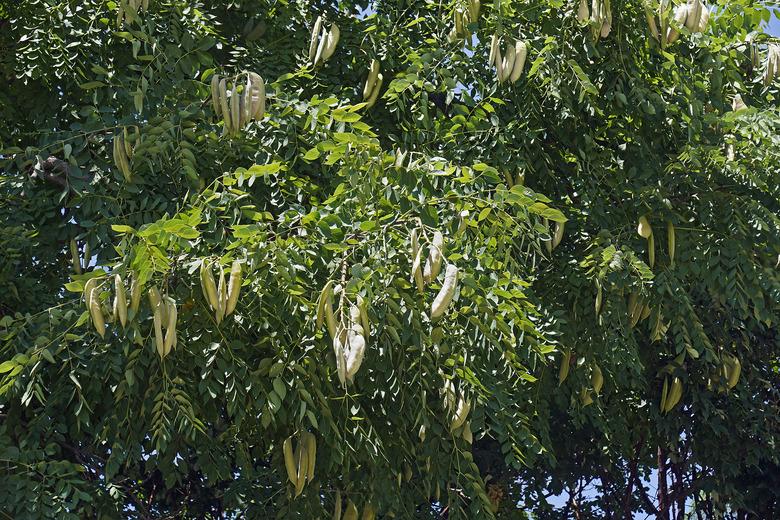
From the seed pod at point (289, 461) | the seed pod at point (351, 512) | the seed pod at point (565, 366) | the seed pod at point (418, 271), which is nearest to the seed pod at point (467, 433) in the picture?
the seed pod at point (351, 512)

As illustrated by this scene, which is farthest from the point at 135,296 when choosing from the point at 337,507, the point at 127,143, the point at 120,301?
the point at 337,507

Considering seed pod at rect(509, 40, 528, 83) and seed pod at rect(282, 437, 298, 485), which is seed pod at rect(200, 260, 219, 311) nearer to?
seed pod at rect(282, 437, 298, 485)

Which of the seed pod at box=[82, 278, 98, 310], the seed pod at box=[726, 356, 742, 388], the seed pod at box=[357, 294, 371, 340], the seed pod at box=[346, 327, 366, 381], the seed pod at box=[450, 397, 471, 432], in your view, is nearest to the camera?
the seed pod at box=[346, 327, 366, 381]

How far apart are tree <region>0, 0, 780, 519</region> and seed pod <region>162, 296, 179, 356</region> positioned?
0.03 metres

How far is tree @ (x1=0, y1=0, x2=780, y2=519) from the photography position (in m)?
4.41

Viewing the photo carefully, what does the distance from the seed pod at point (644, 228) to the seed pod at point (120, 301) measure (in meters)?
2.68

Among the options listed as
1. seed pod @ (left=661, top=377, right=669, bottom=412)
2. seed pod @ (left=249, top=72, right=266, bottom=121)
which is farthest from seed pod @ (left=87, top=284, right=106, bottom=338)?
seed pod @ (left=661, top=377, right=669, bottom=412)

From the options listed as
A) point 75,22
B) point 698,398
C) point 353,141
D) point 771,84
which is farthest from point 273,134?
point 698,398

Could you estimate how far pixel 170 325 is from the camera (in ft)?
13.0

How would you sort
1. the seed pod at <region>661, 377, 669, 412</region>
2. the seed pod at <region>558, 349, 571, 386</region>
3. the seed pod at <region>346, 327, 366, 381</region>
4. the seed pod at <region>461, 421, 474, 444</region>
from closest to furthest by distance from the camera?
1. the seed pod at <region>346, 327, 366, 381</region>
2. the seed pod at <region>461, 421, 474, 444</region>
3. the seed pod at <region>558, 349, 571, 386</region>
4. the seed pod at <region>661, 377, 669, 412</region>

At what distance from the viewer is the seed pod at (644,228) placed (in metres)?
5.86

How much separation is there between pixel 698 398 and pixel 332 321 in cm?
385

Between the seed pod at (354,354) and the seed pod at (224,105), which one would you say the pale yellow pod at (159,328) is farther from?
the seed pod at (224,105)

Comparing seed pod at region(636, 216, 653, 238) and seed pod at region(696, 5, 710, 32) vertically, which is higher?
seed pod at region(696, 5, 710, 32)
